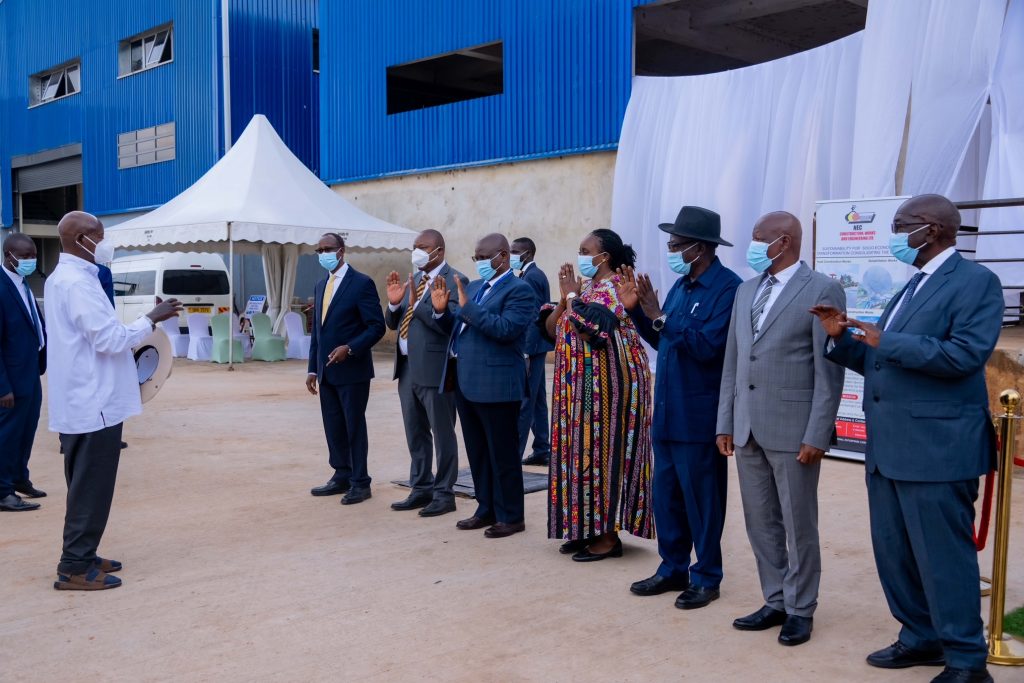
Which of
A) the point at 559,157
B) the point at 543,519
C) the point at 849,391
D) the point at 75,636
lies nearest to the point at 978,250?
the point at 849,391

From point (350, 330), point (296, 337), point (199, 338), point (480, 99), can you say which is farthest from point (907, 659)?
point (199, 338)

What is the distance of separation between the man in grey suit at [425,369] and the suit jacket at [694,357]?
Answer: 1.81m

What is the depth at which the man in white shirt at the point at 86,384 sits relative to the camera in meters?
4.61

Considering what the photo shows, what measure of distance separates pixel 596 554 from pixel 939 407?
7.19 feet

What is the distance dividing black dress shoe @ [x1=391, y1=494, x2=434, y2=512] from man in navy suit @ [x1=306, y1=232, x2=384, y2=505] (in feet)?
1.19

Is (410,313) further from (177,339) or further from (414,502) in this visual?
(177,339)

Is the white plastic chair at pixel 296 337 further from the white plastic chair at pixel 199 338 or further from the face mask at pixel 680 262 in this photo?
the face mask at pixel 680 262

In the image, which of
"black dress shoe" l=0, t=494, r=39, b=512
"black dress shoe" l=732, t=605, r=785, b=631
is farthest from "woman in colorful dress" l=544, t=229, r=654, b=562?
"black dress shoe" l=0, t=494, r=39, b=512

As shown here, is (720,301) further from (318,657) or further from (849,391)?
(849,391)

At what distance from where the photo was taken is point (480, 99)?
658 inches

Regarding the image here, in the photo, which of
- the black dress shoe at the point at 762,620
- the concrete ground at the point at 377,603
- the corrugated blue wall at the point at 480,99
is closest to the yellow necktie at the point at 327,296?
the concrete ground at the point at 377,603

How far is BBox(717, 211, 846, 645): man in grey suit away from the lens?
3.89 m

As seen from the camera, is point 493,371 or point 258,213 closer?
point 493,371

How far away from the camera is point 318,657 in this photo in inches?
151
